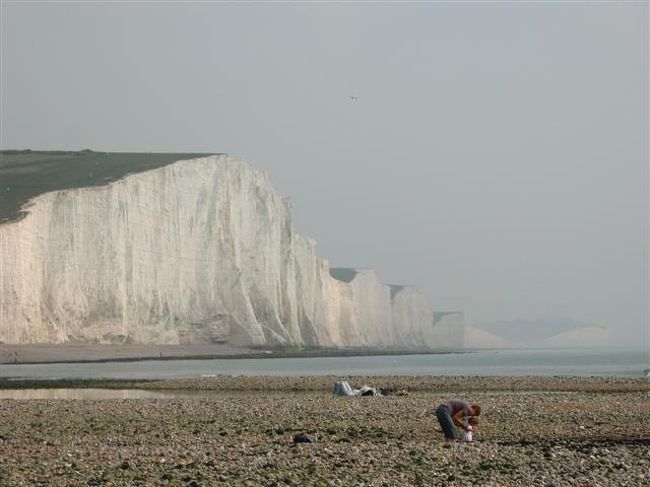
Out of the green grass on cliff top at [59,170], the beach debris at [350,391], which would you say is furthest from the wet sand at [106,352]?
the beach debris at [350,391]

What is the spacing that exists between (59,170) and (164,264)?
346 inches

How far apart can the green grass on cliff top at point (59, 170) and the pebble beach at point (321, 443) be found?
32.8 m

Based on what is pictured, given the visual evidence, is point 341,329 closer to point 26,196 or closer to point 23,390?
point 26,196

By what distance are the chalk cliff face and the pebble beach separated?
30.2 m

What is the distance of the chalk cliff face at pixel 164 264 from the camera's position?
173 feet

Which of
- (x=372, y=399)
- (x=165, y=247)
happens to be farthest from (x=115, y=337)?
(x=372, y=399)

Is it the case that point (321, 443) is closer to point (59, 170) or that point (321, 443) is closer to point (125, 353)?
point (125, 353)

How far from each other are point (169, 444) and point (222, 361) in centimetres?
4149

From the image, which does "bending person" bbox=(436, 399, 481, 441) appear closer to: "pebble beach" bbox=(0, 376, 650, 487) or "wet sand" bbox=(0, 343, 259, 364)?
"pebble beach" bbox=(0, 376, 650, 487)

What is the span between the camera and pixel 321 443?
14406 millimetres

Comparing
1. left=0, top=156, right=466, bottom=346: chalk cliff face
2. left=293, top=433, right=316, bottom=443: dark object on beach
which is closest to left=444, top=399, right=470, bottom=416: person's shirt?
left=293, top=433, right=316, bottom=443: dark object on beach

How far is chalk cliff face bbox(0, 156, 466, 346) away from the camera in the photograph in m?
52.6

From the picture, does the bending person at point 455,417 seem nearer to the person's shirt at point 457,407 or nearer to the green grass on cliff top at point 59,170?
the person's shirt at point 457,407

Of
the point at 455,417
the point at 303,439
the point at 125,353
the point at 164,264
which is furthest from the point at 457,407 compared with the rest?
the point at 164,264
